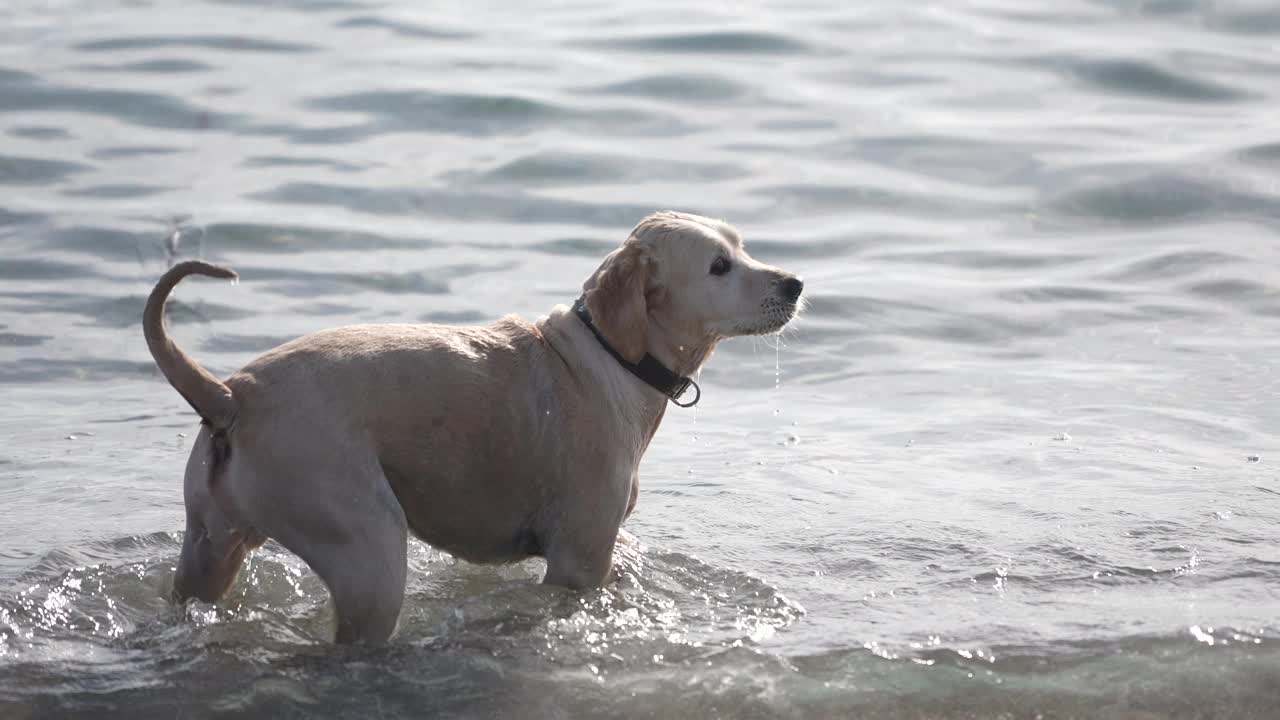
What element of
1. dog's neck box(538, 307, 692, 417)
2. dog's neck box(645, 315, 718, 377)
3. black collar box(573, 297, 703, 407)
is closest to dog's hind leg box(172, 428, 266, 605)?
dog's neck box(538, 307, 692, 417)

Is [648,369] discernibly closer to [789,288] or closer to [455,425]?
[789,288]

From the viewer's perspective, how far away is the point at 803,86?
17.7 metres

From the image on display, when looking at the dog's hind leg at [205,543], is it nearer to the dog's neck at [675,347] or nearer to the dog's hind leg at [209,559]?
the dog's hind leg at [209,559]

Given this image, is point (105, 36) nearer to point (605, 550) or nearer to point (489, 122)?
point (489, 122)

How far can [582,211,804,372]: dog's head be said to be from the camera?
6090 mm

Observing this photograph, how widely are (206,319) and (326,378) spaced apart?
5834mm

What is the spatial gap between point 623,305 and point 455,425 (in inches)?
32.4

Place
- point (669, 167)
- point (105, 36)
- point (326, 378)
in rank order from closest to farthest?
point (326, 378), point (669, 167), point (105, 36)

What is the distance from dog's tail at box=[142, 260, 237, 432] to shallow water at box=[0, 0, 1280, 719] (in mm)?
920

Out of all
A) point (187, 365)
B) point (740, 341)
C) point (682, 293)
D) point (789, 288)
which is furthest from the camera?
point (740, 341)

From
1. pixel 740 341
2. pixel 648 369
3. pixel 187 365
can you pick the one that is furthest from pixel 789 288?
pixel 740 341

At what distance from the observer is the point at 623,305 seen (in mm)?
6078

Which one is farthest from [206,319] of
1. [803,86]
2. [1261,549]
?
[803,86]

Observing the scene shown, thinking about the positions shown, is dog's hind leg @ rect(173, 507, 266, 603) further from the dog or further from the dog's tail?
the dog's tail
